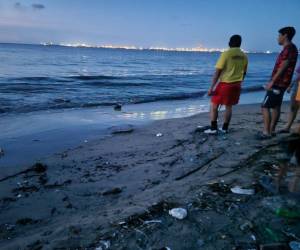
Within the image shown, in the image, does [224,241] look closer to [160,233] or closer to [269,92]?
[160,233]

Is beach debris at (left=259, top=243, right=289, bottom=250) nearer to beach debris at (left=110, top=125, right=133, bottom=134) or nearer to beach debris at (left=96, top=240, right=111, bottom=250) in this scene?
beach debris at (left=96, top=240, right=111, bottom=250)

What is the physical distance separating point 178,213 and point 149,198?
62cm

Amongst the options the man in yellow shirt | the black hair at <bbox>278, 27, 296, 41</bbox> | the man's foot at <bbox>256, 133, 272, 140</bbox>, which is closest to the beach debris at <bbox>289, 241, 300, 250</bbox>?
the man's foot at <bbox>256, 133, 272, 140</bbox>

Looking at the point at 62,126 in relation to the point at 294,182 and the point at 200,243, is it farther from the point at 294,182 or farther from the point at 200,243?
the point at 200,243

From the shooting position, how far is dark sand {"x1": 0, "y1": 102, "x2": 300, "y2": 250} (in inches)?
120

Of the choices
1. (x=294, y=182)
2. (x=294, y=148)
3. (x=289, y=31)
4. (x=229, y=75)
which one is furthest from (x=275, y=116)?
(x=294, y=182)

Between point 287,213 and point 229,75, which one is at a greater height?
point 229,75

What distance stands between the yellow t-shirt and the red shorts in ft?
0.34

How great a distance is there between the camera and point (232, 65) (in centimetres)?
661

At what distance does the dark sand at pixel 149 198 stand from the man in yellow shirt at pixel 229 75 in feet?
2.52

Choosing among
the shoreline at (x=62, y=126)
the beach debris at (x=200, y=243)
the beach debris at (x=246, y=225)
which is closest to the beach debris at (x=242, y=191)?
the beach debris at (x=246, y=225)

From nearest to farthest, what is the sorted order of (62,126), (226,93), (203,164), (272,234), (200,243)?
(200,243)
(272,234)
(203,164)
(226,93)
(62,126)

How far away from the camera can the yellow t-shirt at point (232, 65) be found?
257 inches

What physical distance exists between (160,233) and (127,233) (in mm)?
302
